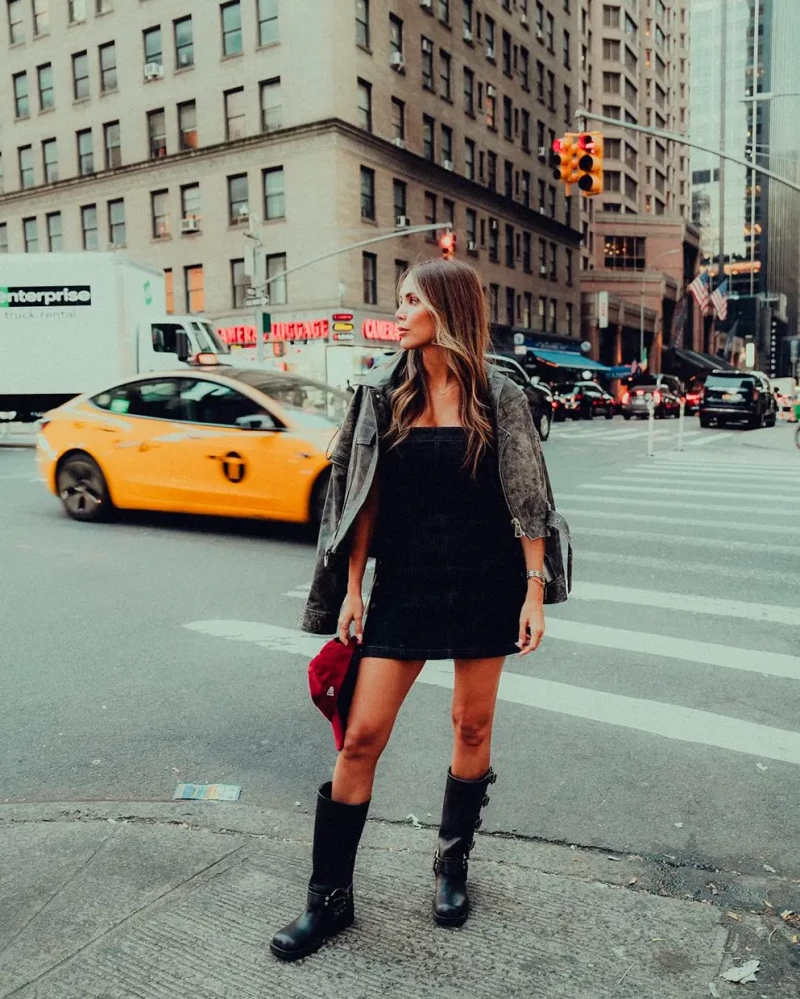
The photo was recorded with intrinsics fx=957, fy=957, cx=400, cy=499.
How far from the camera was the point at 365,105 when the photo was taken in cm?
3888

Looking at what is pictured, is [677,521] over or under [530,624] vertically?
under

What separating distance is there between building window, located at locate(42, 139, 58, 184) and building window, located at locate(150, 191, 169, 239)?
20.3 feet

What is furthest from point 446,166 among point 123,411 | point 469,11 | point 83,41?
point 123,411

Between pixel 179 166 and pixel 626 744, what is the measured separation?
4072cm

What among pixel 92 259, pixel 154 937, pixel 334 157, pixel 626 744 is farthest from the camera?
pixel 334 157

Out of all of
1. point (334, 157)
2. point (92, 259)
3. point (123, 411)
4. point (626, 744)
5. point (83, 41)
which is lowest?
point (626, 744)

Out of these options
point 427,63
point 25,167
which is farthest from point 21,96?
point 427,63

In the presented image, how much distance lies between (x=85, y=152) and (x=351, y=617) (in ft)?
152

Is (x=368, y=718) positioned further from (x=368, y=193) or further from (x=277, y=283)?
(x=368, y=193)

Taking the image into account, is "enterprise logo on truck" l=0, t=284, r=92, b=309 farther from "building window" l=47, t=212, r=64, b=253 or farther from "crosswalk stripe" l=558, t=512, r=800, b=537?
"building window" l=47, t=212, r=64, b=253

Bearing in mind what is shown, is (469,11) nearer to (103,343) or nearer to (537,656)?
(103,343)

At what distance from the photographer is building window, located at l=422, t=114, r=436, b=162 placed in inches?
1702

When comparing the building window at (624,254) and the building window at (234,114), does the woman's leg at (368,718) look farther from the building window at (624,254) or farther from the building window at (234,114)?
the building window at (624,254)

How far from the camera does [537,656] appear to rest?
568 cm
